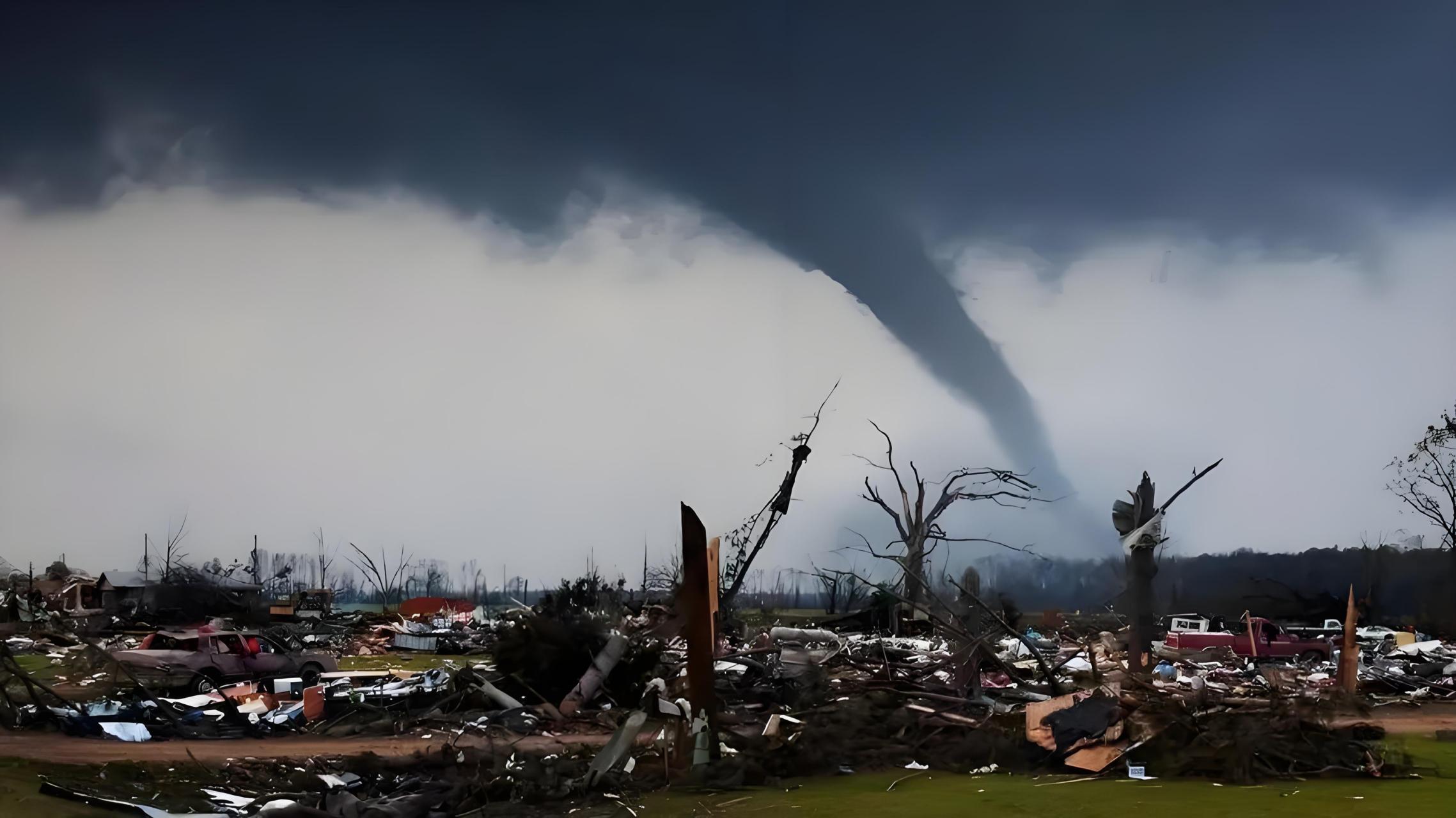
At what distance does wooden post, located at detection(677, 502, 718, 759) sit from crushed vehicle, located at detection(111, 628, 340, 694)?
24.9 ft

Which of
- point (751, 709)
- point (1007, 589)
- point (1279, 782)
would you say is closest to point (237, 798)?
point (751, 709)

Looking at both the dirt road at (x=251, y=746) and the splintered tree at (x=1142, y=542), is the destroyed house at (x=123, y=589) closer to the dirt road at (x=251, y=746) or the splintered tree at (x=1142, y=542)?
the dirt road at (x=251, y=746)

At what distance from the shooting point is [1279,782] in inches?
275

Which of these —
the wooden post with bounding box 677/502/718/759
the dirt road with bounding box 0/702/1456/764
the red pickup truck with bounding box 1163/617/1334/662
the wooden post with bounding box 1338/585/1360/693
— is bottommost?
the red pickup truck with bounding box 1163/617/1334/662

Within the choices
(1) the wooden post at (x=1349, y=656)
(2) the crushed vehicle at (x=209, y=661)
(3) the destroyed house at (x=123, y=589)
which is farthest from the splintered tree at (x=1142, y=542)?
(3) the destroyed house at (x=123, y=589)

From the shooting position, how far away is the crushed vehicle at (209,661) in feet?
40.2

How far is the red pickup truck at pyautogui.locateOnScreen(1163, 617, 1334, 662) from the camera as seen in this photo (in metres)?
17.1

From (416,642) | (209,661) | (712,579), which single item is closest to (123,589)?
(416,642)

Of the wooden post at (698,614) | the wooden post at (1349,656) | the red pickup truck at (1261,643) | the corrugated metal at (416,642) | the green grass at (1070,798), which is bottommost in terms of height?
the corrugated metal at (416,642)

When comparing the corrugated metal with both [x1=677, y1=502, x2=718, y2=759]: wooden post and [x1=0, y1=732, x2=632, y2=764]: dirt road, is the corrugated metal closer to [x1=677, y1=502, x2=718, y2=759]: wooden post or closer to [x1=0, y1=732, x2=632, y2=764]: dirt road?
[x1=0, y1=732, x2=632, y2=764]: dirt road

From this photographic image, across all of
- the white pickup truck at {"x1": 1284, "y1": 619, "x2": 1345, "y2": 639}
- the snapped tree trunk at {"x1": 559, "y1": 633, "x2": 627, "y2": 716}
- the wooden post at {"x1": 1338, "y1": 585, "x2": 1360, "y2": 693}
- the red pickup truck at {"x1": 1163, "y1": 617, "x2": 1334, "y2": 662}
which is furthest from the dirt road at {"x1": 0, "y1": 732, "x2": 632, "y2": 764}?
the white pickup truck at {"x1": 1284, "y1": 619, "x2": 1345, "y2": 639}

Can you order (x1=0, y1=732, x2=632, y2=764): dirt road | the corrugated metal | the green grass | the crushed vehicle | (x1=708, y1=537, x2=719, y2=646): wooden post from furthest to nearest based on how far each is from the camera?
the corrugated metal < the crushed vehicle < (x1=0, y1=732, x2=632, y2=764): dirt road < (x1=708, y1=537, x2=719, y2=646): wooden post < the green grass

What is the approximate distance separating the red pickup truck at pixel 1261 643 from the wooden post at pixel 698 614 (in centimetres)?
1195

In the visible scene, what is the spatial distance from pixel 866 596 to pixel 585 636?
11637 mm
